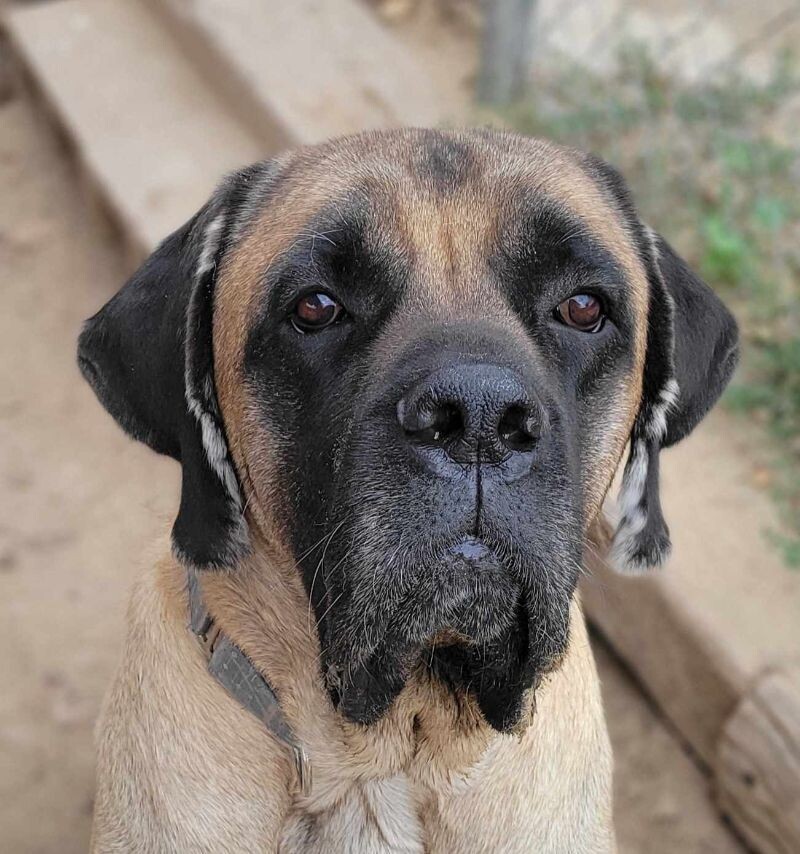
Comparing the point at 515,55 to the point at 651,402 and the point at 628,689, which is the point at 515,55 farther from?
the point at 651,402

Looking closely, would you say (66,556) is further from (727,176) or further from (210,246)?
(727,176)

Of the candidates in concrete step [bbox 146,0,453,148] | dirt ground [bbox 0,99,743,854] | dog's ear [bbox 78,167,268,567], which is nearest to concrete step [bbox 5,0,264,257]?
concrete step [bbox 146,0,453,148]

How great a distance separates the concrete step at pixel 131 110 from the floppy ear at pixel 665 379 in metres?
3.47

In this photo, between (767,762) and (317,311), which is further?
(767,762)

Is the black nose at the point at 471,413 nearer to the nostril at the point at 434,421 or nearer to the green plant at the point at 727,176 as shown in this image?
the nostril at the point at 434,421

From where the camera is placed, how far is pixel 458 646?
2570mm

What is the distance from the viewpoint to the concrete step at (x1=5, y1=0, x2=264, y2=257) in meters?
6.23

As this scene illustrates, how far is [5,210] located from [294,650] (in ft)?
17.2

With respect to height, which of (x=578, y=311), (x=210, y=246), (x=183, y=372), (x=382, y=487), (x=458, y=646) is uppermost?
(x=578, y=311)

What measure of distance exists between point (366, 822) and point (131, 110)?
16.8 ft

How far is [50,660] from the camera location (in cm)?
479

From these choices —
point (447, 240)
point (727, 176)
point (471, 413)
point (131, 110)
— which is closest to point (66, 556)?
point (131, 110)

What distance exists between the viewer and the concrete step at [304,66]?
628 centimetres

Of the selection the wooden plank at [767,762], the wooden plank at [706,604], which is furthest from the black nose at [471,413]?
the wooden plank at [767,762]
